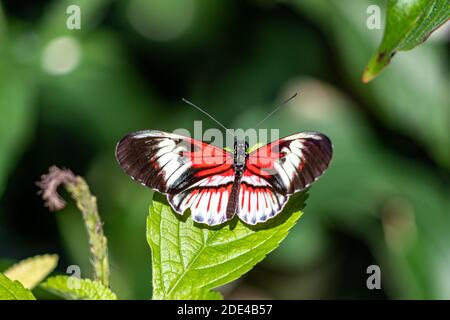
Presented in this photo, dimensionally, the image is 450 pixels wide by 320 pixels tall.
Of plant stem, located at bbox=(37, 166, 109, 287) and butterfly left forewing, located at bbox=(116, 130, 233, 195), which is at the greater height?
butterfly left forewing, located at bbox=(116, 130, 233, 195)

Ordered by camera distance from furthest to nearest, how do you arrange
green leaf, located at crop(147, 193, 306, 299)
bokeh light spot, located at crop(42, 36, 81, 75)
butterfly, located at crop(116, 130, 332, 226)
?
bokeh light spot, located at crop(42, 36, 81, 75), butterfly, located at crop(116, 130, 332, 226), green leaf, located at crop(147, 193, 306, 299)

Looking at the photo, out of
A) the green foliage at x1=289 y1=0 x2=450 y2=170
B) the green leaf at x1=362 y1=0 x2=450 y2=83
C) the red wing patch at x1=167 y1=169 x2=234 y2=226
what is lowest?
the red wing patch at x1=167 y1=169 x2=234 y2=226

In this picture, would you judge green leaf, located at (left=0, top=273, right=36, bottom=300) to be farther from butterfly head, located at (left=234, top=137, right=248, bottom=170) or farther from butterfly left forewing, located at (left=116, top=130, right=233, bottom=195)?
butterfly head, located at (left=234, top=137, right=248, bottom=170)

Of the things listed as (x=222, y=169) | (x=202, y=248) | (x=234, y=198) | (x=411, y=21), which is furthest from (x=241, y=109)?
(x=411, y=21)

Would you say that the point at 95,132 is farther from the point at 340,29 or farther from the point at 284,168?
the point at 284,168

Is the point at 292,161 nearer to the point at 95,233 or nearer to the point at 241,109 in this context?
the point at 95,233

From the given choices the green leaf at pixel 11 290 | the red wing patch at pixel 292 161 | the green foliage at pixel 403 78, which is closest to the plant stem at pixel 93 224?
the green leaf at pixel 11 290

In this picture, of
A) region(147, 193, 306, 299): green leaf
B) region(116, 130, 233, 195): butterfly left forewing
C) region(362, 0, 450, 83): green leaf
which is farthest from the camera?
region(116, 130, 233, 195): butterfly left forewing

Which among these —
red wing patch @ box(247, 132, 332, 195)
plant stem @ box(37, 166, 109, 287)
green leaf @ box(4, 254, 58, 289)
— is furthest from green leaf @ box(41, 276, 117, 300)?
red wing patch @ box(247, 132, 332, 195)
